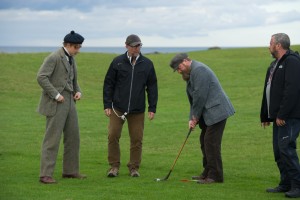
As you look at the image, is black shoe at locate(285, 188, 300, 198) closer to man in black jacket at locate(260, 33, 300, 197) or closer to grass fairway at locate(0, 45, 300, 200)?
man in black jacket at locate(260, 33, 300, 197)

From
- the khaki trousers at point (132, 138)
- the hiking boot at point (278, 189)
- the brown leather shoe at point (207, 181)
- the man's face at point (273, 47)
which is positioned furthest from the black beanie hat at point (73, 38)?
the hiking boot at point (278, 189)

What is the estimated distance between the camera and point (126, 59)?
1195 cm

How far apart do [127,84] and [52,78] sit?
1408 millimetres

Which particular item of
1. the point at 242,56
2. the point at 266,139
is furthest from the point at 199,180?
the point at 242,56

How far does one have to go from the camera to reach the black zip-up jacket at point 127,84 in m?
11.9

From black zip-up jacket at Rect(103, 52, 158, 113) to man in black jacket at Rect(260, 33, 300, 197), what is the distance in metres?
2.72

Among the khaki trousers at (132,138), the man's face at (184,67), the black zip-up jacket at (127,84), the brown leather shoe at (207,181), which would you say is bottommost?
the brown leather shoe at (207,181)

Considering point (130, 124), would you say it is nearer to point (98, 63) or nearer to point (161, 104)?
point (161, 104)

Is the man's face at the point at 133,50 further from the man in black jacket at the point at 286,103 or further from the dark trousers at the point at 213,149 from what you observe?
the man in black jacket at the point at 286,103

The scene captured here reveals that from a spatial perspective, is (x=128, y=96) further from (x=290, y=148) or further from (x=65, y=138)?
(x=290, y=148)

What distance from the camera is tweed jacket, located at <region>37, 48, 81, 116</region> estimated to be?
11.1m

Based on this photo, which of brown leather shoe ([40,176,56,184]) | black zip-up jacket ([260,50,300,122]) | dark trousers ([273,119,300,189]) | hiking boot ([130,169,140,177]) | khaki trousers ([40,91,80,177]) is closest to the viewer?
black zip-up jacket ([260,50,300,122])

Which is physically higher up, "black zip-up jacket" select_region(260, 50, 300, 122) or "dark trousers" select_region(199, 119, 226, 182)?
"black zip-up jacket" select_region(260, 50, 300, 122)

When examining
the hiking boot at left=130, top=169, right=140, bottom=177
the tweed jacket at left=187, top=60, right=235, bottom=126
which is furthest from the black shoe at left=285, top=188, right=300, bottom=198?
the hiking boot at left=130, top=169, right=140, bottom=177
